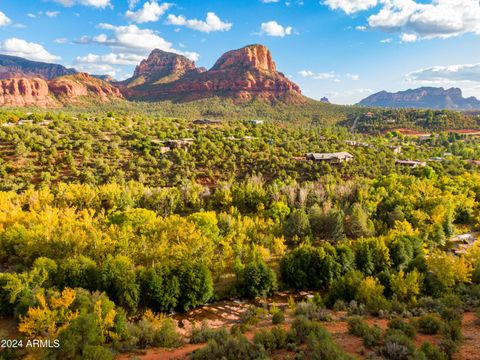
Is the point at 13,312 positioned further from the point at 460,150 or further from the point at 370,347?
the point at 460,150

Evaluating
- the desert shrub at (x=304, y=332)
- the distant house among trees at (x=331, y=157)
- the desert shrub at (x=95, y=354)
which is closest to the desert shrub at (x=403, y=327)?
the desert shrub at (x=304, y=332)

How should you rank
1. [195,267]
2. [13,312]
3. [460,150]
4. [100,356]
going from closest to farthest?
[100,356]
[13,312]
[195,267]
[460,150]

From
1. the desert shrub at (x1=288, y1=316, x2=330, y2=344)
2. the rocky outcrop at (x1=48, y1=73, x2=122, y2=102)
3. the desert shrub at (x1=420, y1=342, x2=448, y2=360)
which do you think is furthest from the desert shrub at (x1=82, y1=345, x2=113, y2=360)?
the rocky outcrop at (x1=48, y1=73, x2=122, y2=102)

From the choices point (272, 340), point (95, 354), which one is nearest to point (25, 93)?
point (95, 354)

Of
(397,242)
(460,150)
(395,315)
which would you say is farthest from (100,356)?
(460,150)

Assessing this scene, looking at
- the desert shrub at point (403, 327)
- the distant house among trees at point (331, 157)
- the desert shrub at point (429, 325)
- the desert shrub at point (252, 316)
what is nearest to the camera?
the desert shrub at point (403, 327)

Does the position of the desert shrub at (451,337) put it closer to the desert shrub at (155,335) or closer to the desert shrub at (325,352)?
the desert shrub at (325,352)

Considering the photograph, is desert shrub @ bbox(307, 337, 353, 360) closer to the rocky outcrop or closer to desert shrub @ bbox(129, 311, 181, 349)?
desert shrub @ bbox(129, 311, 181, 349)
